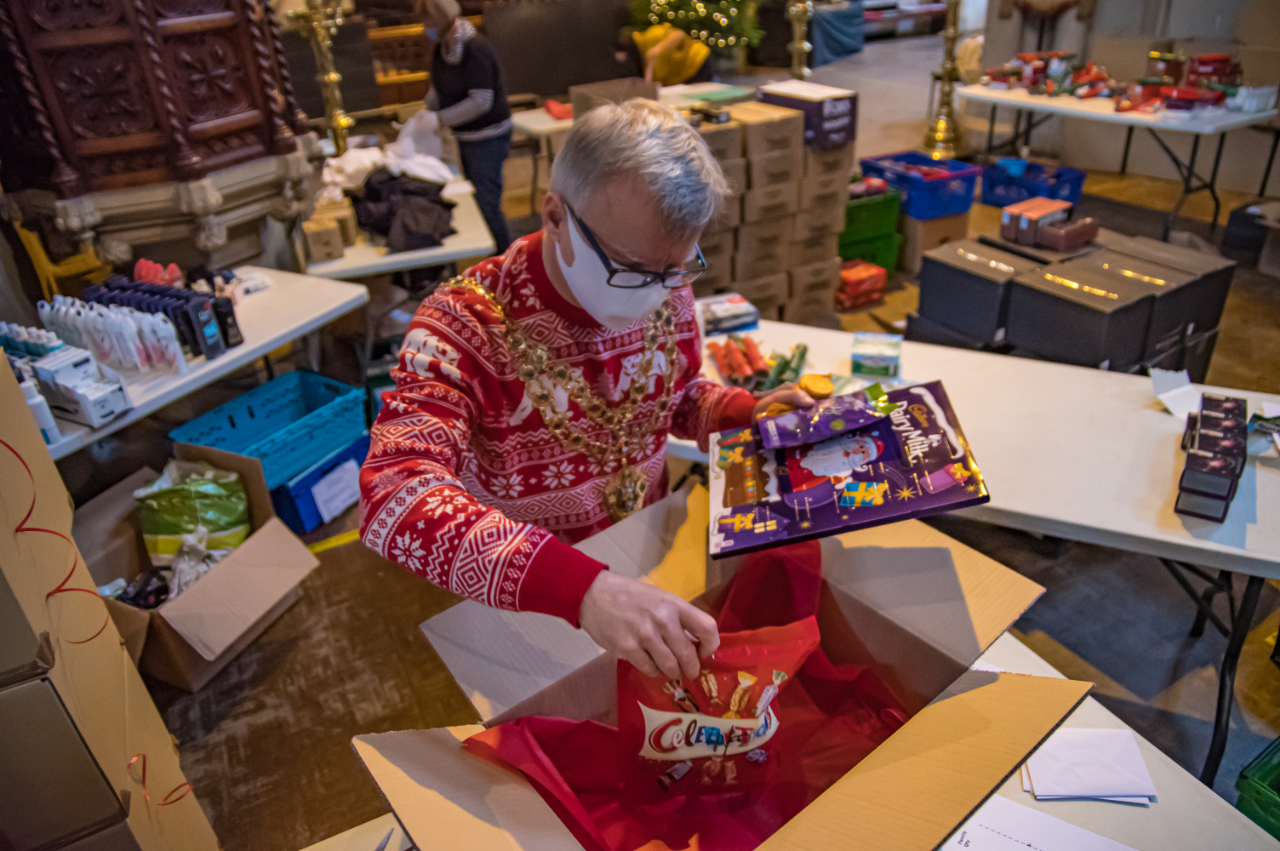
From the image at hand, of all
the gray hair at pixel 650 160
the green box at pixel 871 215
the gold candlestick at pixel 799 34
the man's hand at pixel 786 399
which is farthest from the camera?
the gold candlestick at pixel 799 34

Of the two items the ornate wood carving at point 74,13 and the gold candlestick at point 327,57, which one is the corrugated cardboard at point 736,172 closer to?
the gold candlestick at point 327,57

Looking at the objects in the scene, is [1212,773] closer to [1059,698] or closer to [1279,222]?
[1059,698]

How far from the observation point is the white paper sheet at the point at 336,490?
3072 millimetres

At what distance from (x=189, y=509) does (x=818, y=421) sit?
214 centimetres

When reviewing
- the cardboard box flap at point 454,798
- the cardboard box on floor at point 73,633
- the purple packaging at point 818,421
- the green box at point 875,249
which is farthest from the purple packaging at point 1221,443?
the green box at point 875,249

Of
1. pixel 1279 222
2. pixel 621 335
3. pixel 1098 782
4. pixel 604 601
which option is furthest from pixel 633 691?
pixel 1279 222

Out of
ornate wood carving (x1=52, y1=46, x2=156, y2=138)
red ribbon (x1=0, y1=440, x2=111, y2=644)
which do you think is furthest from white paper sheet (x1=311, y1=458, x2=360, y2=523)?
red ribbon (x1=0, y1=440, x2=111, y2=644)

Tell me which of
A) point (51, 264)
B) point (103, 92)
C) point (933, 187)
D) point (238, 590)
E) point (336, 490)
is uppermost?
point (103, 92)

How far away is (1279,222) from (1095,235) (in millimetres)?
2610

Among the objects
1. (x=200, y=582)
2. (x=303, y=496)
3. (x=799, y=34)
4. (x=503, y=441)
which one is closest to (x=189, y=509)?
(x=200, y=582)

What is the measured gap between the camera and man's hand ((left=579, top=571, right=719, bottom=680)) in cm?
86

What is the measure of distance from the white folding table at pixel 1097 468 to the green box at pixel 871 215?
244cm

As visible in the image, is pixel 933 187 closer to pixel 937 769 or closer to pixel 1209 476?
pixel 1209 476

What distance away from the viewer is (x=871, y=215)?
465cm
